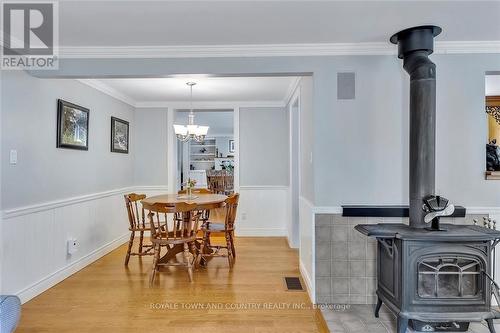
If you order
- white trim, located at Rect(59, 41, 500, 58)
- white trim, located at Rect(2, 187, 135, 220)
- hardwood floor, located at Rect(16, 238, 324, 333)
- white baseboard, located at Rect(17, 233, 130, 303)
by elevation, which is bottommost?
hardwood floor, located at Rect(16, 238, 324, 333)

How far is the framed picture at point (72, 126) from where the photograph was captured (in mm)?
3143

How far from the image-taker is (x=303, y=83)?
10.5ft

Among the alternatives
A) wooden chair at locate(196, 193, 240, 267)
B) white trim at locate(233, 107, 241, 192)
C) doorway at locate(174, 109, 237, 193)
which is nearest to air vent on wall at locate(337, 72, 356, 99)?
wooden chair at locate(196, 193, 240, 267)

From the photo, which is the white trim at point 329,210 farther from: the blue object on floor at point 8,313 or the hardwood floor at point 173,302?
the blue object on floor at point 8,313

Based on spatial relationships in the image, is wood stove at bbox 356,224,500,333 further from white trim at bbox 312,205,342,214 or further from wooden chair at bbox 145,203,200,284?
wooden chair at bbox 145,203,200,284

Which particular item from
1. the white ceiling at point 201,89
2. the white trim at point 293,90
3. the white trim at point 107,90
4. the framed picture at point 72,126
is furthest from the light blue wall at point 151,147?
the white trim at point 293,90

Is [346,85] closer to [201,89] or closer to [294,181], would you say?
[294,181]

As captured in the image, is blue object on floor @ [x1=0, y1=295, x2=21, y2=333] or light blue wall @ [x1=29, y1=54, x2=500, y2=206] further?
light blue wall @ [x1=29, y1=54, x2=500, y2=206]

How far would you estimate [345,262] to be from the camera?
2568 millimetres

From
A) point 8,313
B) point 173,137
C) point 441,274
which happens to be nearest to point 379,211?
point 441,274

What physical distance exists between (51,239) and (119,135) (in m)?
1.90

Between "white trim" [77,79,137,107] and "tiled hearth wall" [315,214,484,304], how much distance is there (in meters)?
3.11

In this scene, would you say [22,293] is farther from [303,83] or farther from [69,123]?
[303,83]

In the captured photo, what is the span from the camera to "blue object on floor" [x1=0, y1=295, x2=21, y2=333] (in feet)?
4.33
